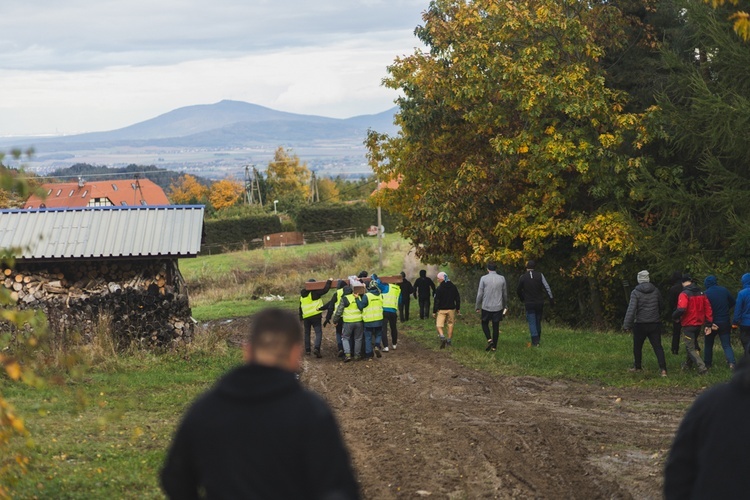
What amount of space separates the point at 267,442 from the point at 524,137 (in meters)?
20.9

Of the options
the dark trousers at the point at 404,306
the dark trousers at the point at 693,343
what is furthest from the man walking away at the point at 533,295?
the dark trousers at the point at 404,306

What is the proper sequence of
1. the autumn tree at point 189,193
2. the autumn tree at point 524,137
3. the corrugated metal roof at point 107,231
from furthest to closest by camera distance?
the autumn tree at point 189,193, the autumn tree at point 524,137, the corrugated metal roof at point 107,231

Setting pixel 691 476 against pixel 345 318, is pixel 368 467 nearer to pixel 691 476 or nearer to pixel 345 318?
pixel 691 476

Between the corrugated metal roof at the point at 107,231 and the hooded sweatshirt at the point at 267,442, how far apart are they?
50.1ft

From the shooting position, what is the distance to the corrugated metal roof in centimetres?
1917

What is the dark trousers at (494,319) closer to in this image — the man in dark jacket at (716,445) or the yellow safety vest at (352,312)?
the yellow safety vest at (352,312)

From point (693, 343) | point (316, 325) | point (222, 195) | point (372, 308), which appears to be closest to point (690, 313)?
point (693, 343)

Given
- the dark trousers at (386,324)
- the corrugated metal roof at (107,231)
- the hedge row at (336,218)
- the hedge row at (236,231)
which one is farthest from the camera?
the hedge row at (336,218)

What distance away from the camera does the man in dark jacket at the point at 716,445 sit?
434 centimetres

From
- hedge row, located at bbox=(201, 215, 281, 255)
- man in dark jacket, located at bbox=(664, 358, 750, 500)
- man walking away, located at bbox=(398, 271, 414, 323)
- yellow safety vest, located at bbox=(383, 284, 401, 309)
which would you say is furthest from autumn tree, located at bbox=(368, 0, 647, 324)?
hedge row, located at bbox=(201, 215, 281, 255)

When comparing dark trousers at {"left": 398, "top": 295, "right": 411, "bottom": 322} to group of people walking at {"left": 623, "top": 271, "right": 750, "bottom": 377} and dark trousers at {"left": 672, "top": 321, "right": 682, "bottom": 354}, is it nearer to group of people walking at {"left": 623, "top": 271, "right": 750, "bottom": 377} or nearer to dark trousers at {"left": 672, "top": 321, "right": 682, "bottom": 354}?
dark trousers at {"left": 672, "top": 321, "right": 682, "bottom": 354}

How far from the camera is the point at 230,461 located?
408 cm

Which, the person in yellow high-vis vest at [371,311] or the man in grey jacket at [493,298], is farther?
the man in grey jacket at [493,298]

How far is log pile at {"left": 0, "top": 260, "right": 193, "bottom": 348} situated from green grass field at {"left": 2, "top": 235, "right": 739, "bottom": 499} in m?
0.69
